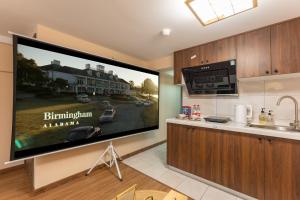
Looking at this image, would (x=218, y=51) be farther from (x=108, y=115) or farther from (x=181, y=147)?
(x=108, y=115)

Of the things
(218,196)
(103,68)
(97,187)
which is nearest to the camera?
(218,196)

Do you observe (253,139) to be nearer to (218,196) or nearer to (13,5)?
(218,196)

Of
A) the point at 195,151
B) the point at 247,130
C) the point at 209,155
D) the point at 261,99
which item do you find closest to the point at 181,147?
the point at 195,151

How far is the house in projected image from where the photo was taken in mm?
1796

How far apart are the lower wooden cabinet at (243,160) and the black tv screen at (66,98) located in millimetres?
1096

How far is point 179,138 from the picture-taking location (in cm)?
243

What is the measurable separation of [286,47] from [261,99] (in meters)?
0.74

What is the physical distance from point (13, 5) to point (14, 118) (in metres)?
1.22

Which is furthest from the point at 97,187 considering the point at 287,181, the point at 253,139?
the point at 287,181

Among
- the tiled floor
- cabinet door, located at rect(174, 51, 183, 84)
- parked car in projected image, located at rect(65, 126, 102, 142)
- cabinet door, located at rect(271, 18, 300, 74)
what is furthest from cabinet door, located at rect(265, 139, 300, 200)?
parked car in projected image, located at rect(65, 126, 102, 142)

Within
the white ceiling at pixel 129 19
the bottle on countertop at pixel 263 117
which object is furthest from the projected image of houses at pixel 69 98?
the bottle on countertop at pixel 263 117

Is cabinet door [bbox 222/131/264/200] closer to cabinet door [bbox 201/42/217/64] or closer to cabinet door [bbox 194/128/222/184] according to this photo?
cabinet door [bbox 194/128/222/184]

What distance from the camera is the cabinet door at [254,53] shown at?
187 cm

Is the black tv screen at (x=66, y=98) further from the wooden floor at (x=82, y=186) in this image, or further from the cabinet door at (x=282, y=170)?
the cabinet door at (x=282, y=170)
